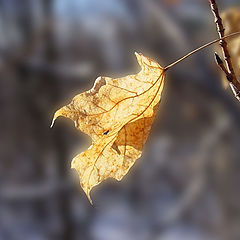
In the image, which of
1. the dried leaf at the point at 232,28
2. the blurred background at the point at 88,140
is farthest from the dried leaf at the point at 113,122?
the blurred background at the point at 88,140

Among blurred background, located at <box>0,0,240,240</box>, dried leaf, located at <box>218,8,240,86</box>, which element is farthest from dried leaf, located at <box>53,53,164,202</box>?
blurred background, located at <box>0,0,240,240</box>

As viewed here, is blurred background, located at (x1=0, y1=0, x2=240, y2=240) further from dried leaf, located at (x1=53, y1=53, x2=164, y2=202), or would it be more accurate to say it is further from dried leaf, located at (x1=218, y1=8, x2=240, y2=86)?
dried leaf, located at (x1=53, y1=53, x2=164, y2=202)

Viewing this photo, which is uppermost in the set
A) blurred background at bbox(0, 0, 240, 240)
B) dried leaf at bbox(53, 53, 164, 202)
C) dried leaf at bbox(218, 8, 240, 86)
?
blurred background at bbox(0, 0, 240, 240)

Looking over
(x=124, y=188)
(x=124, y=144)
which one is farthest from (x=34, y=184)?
(x=124, y=144)

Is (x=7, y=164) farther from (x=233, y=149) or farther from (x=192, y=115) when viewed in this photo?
(x=233, y=149)

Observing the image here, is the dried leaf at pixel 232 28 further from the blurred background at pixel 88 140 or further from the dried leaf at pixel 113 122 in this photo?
the blurred background at pixel 88 140

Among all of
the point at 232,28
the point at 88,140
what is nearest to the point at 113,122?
the point at 232,28
